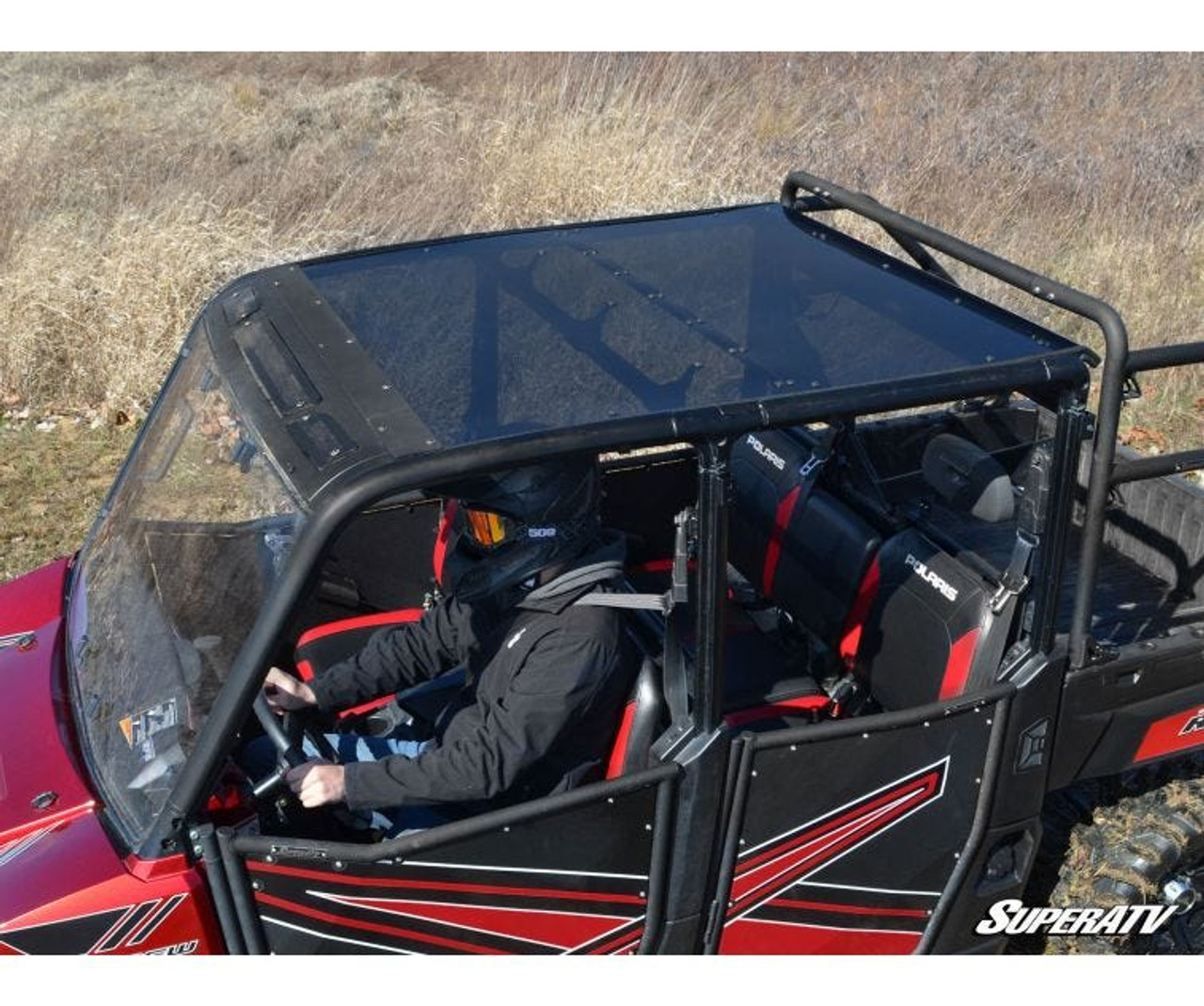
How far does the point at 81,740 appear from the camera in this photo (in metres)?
2.88

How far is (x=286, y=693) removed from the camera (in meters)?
3.27

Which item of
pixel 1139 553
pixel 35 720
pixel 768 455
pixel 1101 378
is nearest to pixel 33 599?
pixel 35 720

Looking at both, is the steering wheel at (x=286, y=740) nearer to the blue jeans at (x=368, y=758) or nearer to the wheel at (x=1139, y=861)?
the blue jeans at (x=368, y=758)

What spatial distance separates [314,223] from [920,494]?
231 inches

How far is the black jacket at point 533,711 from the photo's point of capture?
9.20ft

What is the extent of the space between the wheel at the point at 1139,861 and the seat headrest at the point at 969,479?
924mm

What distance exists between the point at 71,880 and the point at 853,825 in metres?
1.62

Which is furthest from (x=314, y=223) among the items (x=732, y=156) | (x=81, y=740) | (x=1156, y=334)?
(x=81, y=740)

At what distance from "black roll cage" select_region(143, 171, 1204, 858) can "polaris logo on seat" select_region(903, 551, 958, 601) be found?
282 mm

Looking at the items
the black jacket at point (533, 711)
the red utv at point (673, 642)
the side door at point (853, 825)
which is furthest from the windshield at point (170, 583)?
the side door at point (853, 825)

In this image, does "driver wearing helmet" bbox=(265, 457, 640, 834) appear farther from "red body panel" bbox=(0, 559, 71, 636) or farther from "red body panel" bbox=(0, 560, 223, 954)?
"red body panel" bbox=(0, 559, 71, 636)

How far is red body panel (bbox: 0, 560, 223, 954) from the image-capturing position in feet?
8.21

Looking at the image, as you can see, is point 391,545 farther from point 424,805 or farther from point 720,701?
point 720,701

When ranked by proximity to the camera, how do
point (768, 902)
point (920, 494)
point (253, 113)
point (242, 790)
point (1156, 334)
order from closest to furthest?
point (242, 790), point (768, 902), point (920, 494), point (1156, 334), point (253, 113)
